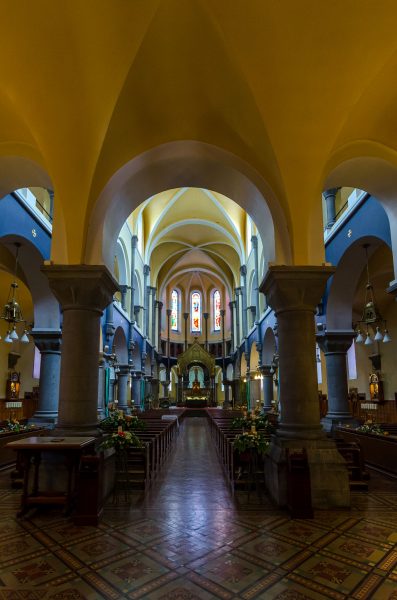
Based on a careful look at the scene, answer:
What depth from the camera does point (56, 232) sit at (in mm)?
8078

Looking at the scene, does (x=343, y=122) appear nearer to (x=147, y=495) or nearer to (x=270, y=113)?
(x=270, y=113)

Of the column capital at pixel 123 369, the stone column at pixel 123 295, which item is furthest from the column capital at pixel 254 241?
the column capital at pixel 123 369

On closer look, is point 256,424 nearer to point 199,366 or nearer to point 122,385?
point 122,385

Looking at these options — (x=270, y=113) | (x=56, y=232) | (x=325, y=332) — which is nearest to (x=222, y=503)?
(x=56, y=232)

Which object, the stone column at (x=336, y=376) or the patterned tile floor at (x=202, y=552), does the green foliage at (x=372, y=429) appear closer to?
the stone column at (x=336, y=376)

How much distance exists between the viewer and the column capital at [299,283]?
759 cm

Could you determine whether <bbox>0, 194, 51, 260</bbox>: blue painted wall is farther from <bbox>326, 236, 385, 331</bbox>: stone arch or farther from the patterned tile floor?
<bbox>326, 236, 385, 331</bbox>: stone arch

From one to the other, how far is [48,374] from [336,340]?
8.84 metres

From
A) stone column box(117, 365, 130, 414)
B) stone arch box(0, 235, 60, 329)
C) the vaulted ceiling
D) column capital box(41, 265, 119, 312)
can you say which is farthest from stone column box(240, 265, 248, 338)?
column capital box(41, 265, 119, 312)

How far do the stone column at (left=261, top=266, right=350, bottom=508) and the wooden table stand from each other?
315 centimetres

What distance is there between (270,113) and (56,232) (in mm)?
4392

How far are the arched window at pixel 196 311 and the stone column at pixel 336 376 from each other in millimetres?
31930

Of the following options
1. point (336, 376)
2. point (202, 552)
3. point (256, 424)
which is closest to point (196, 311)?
point (336, 376)

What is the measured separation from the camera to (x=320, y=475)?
22.2ft
